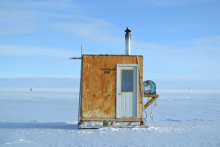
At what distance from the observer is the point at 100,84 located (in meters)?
11.1

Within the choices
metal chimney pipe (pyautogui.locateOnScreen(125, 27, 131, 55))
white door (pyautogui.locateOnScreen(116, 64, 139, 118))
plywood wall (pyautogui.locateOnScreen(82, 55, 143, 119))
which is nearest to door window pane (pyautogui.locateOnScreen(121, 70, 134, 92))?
white door (pyautogui.locateOnScreen(116, 64, 139, 118))

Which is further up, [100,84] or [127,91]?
[100,84]

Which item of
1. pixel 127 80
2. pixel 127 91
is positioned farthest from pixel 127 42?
pixel 127 91

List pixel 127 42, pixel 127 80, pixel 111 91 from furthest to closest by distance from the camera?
pixel 127 42 < pixel 127 80 < pixel 111 91

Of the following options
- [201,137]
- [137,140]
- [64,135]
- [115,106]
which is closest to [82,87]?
[115,106]

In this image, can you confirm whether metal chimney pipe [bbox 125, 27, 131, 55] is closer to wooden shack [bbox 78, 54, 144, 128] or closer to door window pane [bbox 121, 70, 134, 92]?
wooden shack [bbox 78, 54, 144, 128]

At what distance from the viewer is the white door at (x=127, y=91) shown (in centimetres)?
1114

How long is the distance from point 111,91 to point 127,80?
828mm

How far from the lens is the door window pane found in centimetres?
1125

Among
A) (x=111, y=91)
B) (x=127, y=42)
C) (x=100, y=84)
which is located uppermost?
(x=127, y=42)

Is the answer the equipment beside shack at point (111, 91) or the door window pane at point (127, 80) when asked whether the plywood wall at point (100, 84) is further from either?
the door window pane at point (127, 80)

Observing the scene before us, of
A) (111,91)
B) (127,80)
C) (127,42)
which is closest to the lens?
(111,91)

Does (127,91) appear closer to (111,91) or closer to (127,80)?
(127,80)

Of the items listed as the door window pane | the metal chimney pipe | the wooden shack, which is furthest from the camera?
the metal chimney pipe
